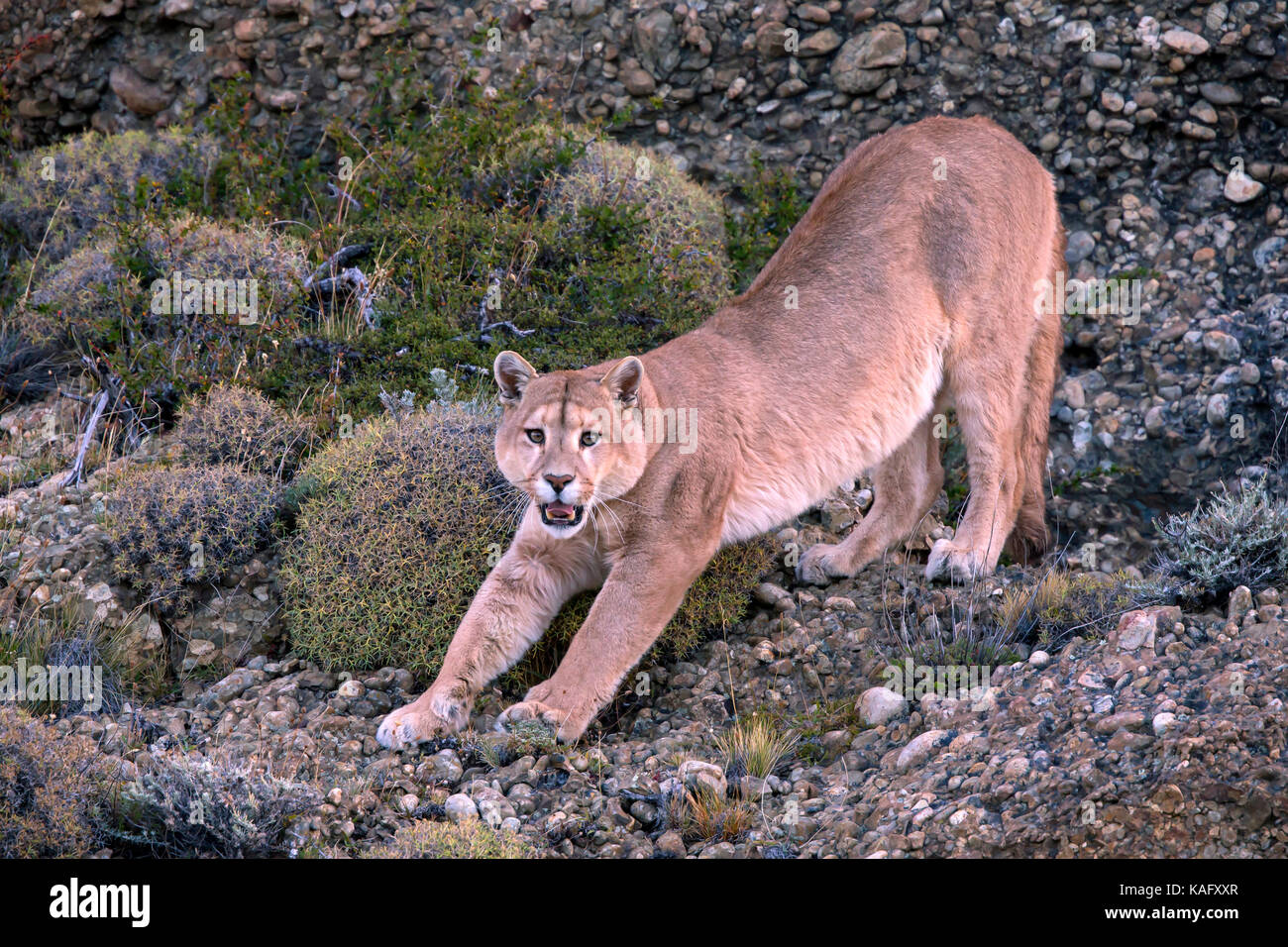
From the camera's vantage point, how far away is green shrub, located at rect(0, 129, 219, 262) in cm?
909

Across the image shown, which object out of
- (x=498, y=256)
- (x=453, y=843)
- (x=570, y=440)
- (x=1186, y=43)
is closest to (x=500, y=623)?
(x=570, y=440)

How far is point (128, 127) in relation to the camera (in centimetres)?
1038

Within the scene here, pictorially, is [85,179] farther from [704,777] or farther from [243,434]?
[704,777]

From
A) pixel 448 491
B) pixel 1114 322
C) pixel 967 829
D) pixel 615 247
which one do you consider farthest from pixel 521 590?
pixel 1114 322

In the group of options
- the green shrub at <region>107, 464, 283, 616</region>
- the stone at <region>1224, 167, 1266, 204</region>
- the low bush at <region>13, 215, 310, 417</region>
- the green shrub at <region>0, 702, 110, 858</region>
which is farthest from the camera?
the stone at <region>1224, 167, 1266, 204</region>

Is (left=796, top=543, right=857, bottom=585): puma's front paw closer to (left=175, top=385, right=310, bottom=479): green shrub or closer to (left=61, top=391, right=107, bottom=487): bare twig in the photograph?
(left=175, top=385, right=310, bottom=479): green shrub

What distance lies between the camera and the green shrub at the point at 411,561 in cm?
591

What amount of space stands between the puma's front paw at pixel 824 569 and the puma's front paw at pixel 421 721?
85.5 inches

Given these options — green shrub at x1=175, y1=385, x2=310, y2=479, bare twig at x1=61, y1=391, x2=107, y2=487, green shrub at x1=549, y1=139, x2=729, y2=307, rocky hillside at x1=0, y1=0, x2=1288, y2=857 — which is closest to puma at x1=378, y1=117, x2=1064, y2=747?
rocky hillside at x1=0, y1=0, x2=1288, y2=857

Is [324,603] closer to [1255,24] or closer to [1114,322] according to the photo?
[1114,322]

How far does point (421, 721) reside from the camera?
5270mm

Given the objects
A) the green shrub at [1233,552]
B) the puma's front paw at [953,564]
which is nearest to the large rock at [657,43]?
the puma's front paw at [953,564]

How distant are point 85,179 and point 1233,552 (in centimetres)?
840

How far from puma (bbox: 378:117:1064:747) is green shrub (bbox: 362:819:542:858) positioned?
82 centimetres
